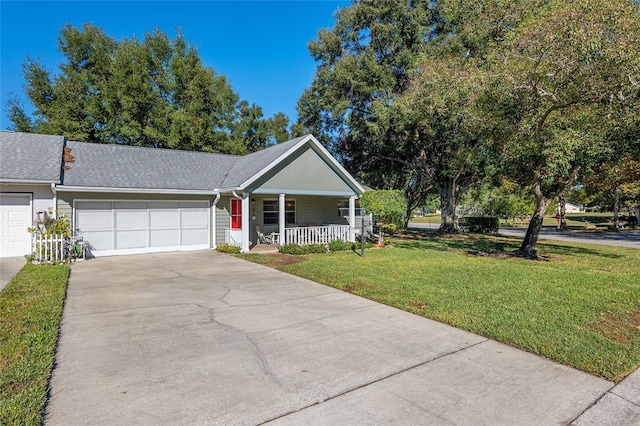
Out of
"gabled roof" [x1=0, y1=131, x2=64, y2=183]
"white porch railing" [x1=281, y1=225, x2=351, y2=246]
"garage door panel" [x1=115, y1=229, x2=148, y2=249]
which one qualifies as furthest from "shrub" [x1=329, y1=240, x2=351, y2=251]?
"gabled roof" [x1=0, y1=131, x2=64, y2=183]

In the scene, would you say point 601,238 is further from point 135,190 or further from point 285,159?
point 135,190

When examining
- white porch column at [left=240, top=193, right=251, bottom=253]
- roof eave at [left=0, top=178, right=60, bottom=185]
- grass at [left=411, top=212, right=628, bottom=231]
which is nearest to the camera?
roof eave at [left=0, top=178, right=60, bottom=185]

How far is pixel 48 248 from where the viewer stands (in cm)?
1093

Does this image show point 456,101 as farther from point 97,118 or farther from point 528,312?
point 97,118

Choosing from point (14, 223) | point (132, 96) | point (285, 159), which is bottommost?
point (14, 223)

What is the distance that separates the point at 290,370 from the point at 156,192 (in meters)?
11.5

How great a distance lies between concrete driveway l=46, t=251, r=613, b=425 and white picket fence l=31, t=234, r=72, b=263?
5660 mm

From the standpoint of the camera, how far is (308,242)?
15.4m

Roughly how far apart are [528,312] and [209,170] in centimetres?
1401

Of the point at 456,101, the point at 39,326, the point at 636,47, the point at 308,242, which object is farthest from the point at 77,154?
the point at 636,47

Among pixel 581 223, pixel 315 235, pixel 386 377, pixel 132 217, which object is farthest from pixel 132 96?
pixel 581 223

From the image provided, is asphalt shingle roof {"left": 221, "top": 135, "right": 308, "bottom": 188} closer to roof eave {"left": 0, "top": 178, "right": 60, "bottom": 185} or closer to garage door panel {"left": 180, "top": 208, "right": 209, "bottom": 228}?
garage door panel {"left": 180, "top": 208, "right": 209, "bottom": 228}

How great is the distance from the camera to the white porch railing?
15.0 m

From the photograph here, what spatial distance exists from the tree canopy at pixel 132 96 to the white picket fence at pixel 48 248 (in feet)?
46.6
